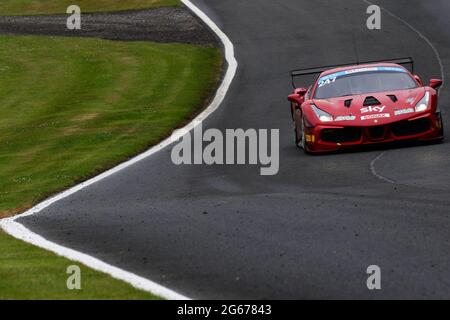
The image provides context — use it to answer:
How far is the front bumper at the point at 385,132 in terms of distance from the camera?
17406mm

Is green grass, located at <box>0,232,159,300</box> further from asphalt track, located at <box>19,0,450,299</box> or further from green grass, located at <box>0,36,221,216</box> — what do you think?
green grass, located at <box>0,36,221,216</box>

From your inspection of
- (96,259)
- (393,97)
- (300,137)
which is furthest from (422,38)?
(96,259)

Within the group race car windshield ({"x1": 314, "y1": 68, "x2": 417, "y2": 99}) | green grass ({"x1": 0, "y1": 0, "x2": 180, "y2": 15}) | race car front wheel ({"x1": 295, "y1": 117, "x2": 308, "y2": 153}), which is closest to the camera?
race car front wheel ({"x1": 295, "y1": 117, "x2": 308, "y2": 153})

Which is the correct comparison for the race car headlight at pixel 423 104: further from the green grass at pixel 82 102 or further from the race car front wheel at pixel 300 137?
the green grass at pixel 82 102

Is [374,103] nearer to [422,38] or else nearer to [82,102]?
[82,102]

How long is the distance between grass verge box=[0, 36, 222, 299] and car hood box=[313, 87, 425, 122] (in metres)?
3.43

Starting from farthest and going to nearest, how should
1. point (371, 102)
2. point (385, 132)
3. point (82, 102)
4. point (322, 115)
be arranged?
point (82, 102) → point (322, 115) → point (371, 102) → point (385, 132)

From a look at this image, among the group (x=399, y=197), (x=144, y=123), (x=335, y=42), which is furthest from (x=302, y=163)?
(x=335, y=42)

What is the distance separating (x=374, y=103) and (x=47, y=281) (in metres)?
9.00

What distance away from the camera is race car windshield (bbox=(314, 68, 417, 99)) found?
18.5 meters

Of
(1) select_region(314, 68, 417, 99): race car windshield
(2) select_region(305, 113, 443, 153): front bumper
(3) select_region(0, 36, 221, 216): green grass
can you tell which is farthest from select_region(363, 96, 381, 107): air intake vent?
(3) select_region(0, 36, 221, 216): green grass

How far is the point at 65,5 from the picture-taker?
39219 mm

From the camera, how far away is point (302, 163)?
663 inches
